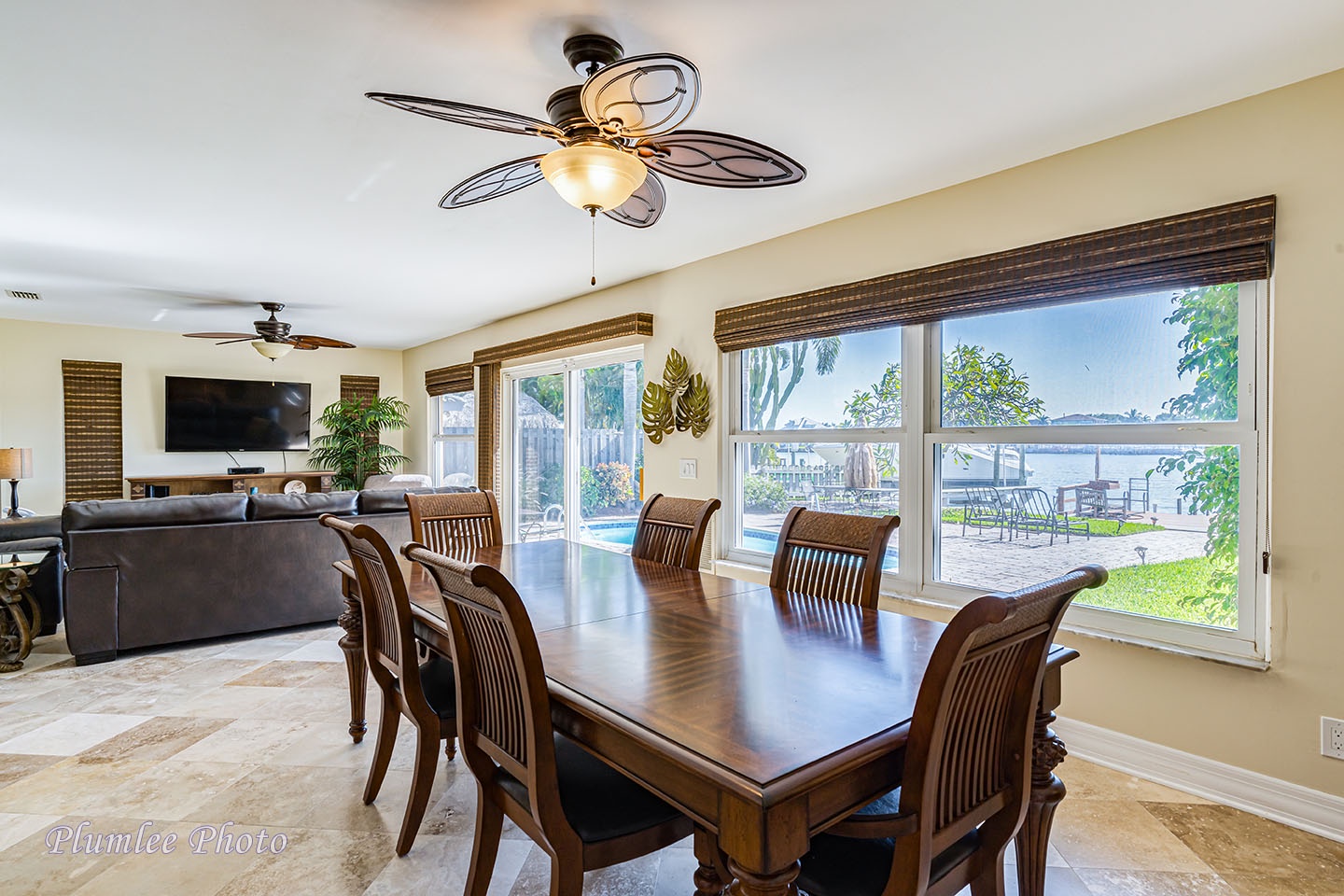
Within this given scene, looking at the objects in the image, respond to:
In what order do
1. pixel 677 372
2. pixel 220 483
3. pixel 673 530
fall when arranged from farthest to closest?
1. pixel 220 483
2. pixel 677 372
3. pixel 673 530

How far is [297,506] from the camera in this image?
13.2 feet

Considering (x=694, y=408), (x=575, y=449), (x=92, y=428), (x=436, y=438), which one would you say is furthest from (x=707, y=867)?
(x=92, y=428)

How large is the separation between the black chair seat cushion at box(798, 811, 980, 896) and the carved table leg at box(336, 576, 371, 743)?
1.82 metres

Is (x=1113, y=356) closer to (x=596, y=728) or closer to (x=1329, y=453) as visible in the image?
(x=1329, y=453)

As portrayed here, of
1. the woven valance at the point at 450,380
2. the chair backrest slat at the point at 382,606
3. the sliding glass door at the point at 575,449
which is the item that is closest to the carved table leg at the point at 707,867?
the chair backrest slat at the point at 382,606

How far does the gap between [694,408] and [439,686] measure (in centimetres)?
240

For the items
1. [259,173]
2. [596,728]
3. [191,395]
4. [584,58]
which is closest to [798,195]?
[584,58]

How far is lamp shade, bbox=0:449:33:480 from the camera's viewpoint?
4922mm

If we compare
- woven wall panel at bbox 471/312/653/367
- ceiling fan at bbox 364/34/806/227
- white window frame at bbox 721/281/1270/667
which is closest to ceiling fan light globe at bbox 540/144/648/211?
ceiling fan at bbox 364/34/806/227

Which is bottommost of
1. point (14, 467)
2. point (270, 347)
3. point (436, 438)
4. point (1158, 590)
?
point (1158, 590)

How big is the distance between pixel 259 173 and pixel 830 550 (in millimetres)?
2699

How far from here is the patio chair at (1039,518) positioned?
2650 mm

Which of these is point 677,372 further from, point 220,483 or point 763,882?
point 220,483

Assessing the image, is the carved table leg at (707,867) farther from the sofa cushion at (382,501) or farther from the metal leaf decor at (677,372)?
the sofa cushion at (382,501)
